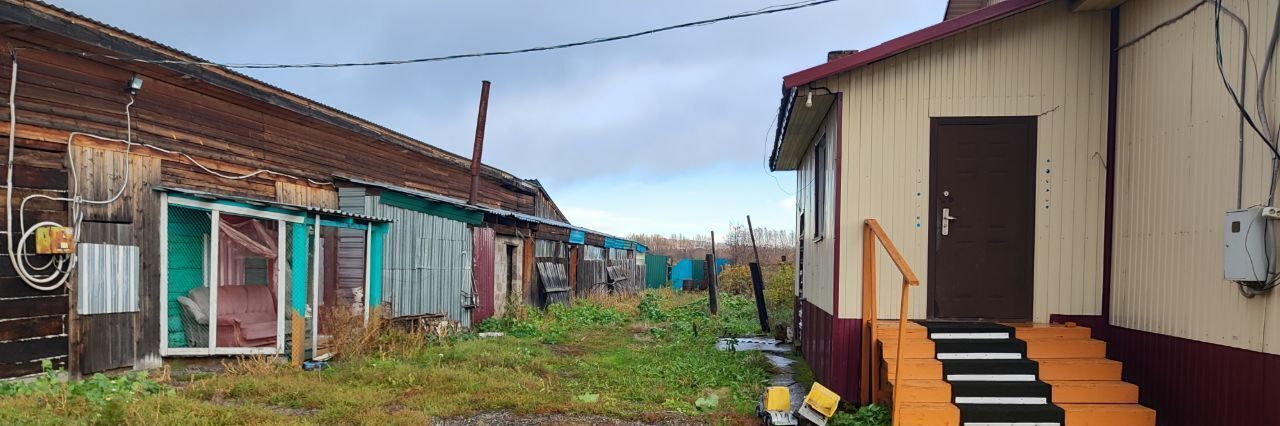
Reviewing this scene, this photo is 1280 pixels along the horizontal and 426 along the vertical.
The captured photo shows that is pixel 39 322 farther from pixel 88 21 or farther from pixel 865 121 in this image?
pixel 865 121

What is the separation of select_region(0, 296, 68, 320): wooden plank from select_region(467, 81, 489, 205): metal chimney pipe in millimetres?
10213

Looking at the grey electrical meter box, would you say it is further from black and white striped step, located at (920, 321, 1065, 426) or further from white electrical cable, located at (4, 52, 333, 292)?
white electrical cable, located at (4, 52, 333, 292)

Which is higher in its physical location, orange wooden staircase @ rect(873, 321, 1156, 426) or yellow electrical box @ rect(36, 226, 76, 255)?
yellow electrical box @ rect(36, 226, 76, 255)

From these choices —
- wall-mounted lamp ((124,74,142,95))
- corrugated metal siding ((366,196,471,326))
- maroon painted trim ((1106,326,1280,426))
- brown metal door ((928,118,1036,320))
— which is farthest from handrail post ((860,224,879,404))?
wall-mounted lamp ((124,74,142,95))

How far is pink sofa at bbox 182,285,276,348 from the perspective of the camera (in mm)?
8594

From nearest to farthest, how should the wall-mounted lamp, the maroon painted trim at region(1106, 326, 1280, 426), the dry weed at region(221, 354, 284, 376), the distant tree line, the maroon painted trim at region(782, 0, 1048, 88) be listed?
the maroon painted trim at region(1106, 326, 1280, 426), the maroon painted trim at region(782, 0, 1048, 88), the dry weed at region(221, 354, 284, 376), the wall-mounted lamp, the distant tree line

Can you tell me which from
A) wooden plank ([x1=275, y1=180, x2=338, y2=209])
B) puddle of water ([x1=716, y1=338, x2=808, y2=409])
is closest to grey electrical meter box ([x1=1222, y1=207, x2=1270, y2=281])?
puddle of water ([x1=716, y1=338, x2=808, y2=409])

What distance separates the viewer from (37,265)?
665cm

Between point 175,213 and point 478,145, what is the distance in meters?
9.40

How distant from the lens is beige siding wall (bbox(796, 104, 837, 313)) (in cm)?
642

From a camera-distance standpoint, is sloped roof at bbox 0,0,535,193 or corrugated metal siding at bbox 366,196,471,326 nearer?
sloped roof at bbox 0,0,535,193

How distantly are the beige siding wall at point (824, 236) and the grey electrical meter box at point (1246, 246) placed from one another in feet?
8.89

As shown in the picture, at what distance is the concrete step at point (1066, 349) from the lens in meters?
5.55

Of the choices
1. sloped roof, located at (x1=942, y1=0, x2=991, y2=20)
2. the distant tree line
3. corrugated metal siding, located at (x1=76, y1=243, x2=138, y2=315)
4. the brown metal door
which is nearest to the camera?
the brown metal door
